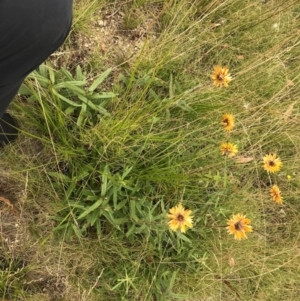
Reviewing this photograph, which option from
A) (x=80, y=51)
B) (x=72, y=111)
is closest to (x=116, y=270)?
(x=72, y=111)

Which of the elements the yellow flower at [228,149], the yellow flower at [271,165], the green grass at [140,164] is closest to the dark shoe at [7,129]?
the green grass at [140,164]

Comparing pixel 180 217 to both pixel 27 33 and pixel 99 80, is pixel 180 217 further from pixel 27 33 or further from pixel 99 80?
pixel 27 33

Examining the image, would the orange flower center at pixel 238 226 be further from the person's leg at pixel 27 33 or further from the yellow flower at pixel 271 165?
the person's leg at pixel 27 33

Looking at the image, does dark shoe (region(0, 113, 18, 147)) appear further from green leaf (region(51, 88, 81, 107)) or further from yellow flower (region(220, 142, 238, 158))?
yellow flower (region(220, 142, 238, 158))

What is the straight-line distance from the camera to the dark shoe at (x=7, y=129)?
134 cm

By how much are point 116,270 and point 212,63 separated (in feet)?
2.72

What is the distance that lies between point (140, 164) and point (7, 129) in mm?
436

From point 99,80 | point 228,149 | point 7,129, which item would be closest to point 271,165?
point 228,149

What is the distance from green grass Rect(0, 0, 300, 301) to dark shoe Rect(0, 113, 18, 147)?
0.10 feet

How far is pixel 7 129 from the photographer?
4.52 ft

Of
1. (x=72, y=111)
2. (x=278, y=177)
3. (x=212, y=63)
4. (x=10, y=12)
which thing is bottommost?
(x=278, y=177)

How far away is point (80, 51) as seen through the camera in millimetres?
1533

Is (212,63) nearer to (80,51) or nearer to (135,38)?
(135,38)

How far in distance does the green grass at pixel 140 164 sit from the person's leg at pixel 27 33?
0.42 meters
